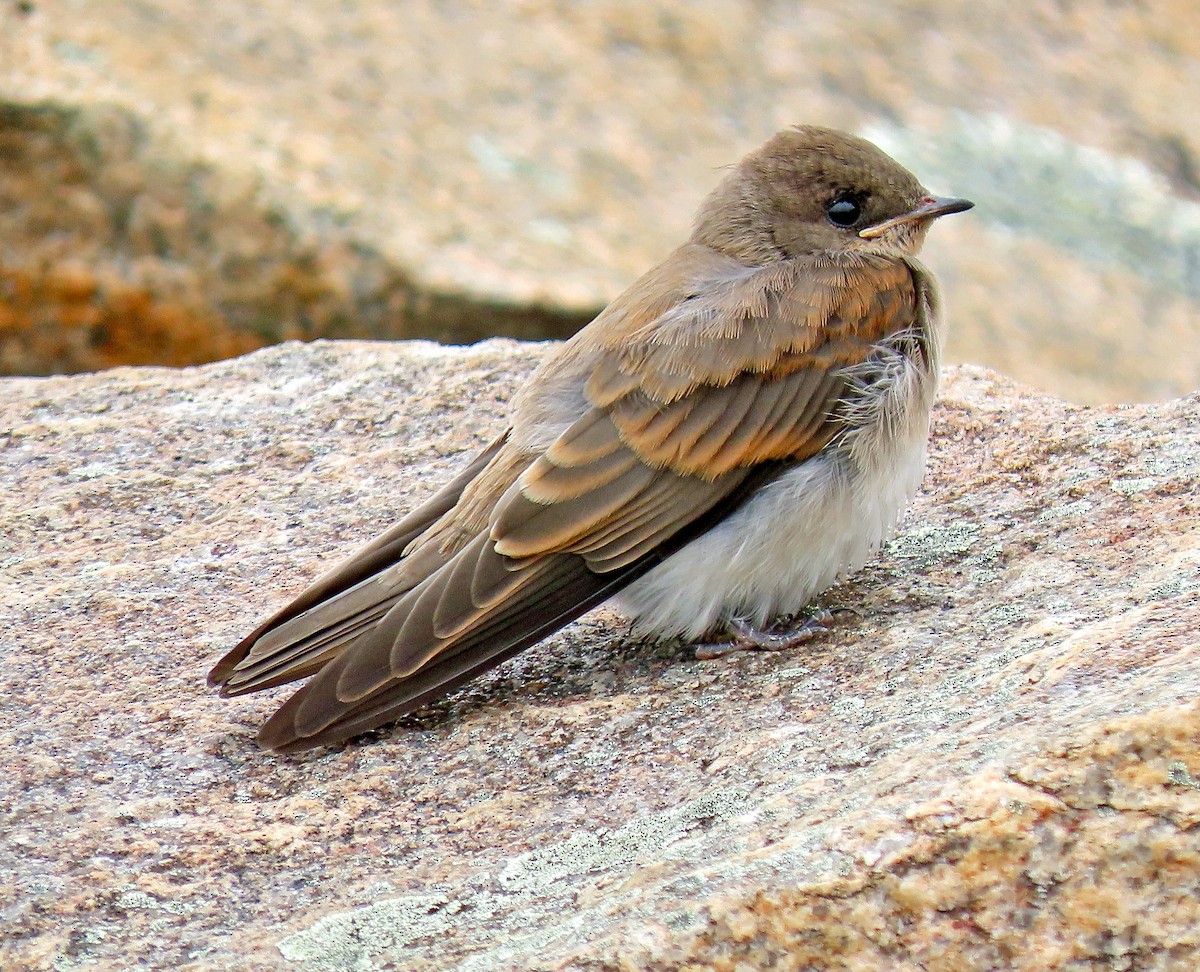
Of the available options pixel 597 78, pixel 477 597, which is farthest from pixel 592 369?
pixel 597 78

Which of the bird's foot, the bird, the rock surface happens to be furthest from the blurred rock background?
the bird's foot

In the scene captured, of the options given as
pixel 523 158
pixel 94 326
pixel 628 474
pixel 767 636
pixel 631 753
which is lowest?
pixel 631 753

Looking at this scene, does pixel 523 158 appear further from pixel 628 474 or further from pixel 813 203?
pixel 628 474

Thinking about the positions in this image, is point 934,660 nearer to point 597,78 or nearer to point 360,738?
point 360,738

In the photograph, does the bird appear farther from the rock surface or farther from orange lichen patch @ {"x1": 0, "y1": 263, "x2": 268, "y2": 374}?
orange lichen patch @ {"x1": 0, "y1": 263, "x2": 268, "y2": 374}

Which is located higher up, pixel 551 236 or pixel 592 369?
pixel 551 236

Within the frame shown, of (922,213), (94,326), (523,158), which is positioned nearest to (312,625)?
(922,213)
